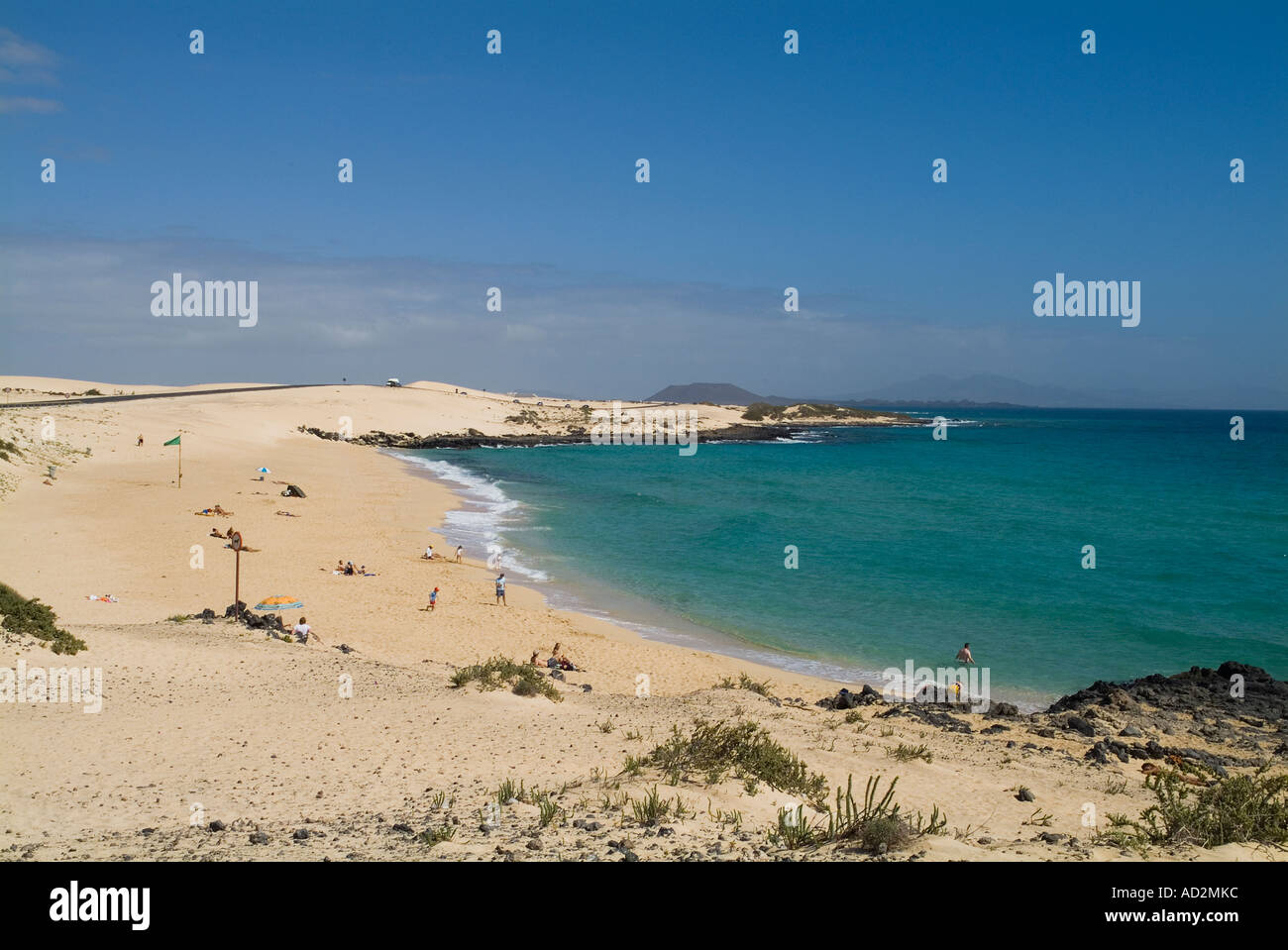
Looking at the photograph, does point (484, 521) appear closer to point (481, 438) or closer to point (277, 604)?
point (277, 604)

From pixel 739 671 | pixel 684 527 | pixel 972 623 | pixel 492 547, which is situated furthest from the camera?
pixel 684 527

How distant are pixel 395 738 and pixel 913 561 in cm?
2455

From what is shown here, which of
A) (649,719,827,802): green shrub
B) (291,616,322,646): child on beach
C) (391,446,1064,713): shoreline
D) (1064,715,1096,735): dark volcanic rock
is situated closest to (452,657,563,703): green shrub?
(649,719,827,802): green shrub

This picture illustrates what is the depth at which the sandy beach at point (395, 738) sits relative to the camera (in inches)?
272

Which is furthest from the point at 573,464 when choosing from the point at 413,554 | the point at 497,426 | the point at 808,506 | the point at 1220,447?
the point at 1220,447

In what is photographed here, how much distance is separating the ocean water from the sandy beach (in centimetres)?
334

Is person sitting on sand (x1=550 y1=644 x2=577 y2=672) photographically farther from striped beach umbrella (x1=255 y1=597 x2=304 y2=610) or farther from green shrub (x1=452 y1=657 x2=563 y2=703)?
striped beach umbrella (x1=255 y1=597 x2=304 y2=610)

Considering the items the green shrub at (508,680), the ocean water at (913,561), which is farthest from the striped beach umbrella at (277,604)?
the ocean water at (913,561)

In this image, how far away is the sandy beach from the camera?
6906 millimetres

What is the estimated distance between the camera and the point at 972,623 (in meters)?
22.1

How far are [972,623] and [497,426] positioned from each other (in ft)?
267

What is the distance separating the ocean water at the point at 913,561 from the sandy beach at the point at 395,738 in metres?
3.34

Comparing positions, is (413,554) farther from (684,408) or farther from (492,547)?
(684,408)
